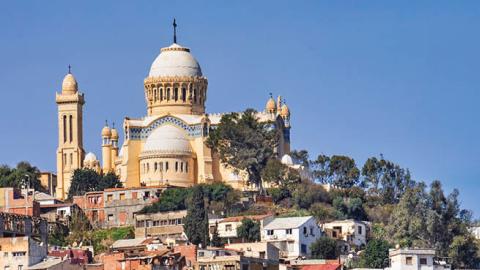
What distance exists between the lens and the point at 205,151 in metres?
131

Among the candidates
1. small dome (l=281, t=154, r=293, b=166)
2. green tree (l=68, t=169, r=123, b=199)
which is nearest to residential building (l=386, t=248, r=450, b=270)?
small dome (l=281, t=154, r=293, b=166)

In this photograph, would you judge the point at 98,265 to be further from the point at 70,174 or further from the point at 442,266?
the point at 70,174

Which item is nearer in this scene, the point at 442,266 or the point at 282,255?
the point at 442,266

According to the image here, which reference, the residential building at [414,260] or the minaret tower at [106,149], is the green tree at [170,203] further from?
the residential building at [414,260]

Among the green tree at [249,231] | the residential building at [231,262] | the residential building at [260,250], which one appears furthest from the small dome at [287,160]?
the residential building at [231,262]

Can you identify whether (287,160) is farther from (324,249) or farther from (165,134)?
(324,249)

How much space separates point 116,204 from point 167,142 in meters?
8.77

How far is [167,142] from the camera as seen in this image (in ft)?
431

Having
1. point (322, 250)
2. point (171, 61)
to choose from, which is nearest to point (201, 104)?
point (171, 61)

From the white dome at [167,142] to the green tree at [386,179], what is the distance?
11.8 m

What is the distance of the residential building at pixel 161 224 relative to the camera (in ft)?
383

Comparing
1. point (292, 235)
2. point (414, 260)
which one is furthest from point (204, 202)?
point (414, 260)

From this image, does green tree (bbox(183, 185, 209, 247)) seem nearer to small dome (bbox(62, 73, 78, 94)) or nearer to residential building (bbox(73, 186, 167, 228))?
residential building (bbox(73, 186, 167, 228))

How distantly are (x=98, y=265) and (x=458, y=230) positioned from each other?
83.0 feet
